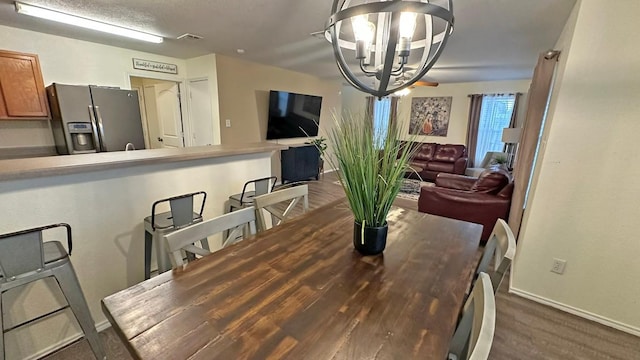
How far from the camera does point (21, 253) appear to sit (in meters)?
1.17

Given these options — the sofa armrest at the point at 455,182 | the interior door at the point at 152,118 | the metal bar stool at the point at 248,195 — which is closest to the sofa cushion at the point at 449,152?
the sofa armrest at the point at 455,182

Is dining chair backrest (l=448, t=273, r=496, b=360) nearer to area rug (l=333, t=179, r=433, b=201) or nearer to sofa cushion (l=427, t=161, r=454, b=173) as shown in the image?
area rug (l=333, t=179, r=433, b=201)

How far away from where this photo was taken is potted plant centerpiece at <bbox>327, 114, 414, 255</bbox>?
1101 millimetres

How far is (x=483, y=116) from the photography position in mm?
6137

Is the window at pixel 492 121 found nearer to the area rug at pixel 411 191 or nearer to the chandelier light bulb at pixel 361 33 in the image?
the area rug at pixel 411 191

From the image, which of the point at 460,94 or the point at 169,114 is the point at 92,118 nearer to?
the point at 169,114

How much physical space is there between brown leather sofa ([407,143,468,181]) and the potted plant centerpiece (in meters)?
5.05

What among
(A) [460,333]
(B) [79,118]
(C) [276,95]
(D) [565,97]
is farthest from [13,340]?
(C) [276,95]

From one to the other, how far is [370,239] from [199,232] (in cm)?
81

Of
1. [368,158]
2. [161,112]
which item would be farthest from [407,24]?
[161,112]

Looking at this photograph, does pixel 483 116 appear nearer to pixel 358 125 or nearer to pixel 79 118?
pixel 358 125

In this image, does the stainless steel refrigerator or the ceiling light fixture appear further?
the stainless steel refrigerator

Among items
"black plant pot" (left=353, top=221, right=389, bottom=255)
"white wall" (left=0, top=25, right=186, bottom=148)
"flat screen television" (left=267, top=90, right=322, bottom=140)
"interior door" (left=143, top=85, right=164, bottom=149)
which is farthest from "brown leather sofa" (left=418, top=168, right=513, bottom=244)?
"interior door" (left=143, top=85, right=164, bottom=149)

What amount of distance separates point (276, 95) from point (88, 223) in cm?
379
